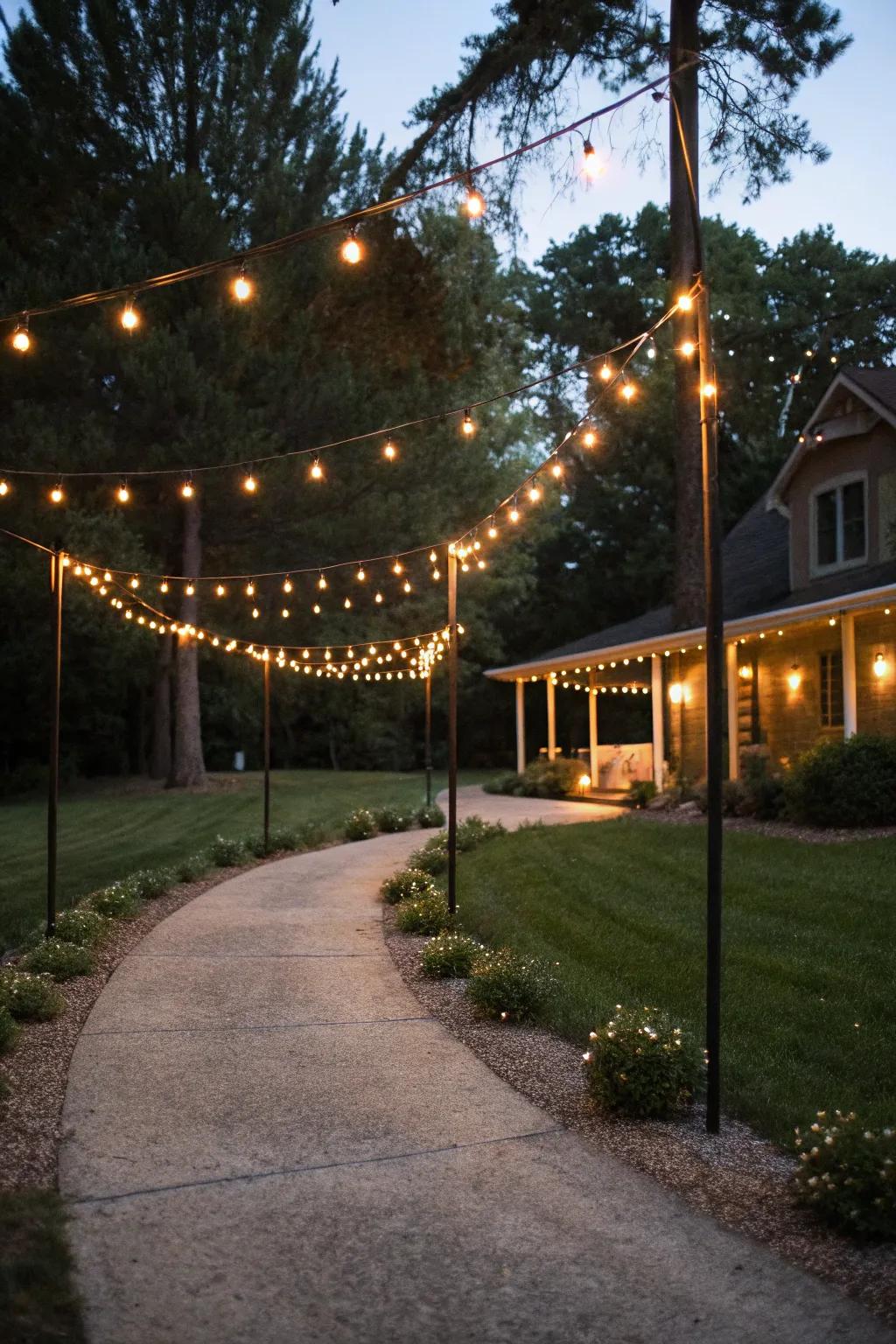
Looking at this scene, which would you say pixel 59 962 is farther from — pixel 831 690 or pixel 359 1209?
pixel 831 690

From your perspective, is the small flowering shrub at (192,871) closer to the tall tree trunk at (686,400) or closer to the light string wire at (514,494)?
the light string wire at (514,494)

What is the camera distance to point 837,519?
16.8 metres

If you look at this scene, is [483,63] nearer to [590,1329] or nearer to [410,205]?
[410,205]

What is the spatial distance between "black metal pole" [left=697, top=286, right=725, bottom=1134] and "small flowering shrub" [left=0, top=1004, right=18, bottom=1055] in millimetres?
3455

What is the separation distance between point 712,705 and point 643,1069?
5.31 ft

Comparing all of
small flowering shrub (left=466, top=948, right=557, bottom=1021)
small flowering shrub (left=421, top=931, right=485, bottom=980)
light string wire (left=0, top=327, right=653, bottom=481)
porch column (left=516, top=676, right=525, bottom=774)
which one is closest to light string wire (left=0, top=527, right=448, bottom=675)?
light string wire (left=0, top=327, right=653, bottom=481)

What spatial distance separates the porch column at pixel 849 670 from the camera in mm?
14648

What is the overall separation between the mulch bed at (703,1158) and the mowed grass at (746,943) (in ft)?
0.76

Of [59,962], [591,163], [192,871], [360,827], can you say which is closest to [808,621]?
[360,827]

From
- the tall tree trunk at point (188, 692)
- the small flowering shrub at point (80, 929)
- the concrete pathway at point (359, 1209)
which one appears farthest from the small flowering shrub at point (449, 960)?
the tall tree trunk at point (188, 692)

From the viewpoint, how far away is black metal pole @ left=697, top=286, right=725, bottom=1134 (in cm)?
493

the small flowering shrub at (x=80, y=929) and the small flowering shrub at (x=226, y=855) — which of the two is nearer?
the small flowering shrub at (x=80, y=929)

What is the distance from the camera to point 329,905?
10.8 m

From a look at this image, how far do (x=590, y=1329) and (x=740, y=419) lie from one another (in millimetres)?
27173
